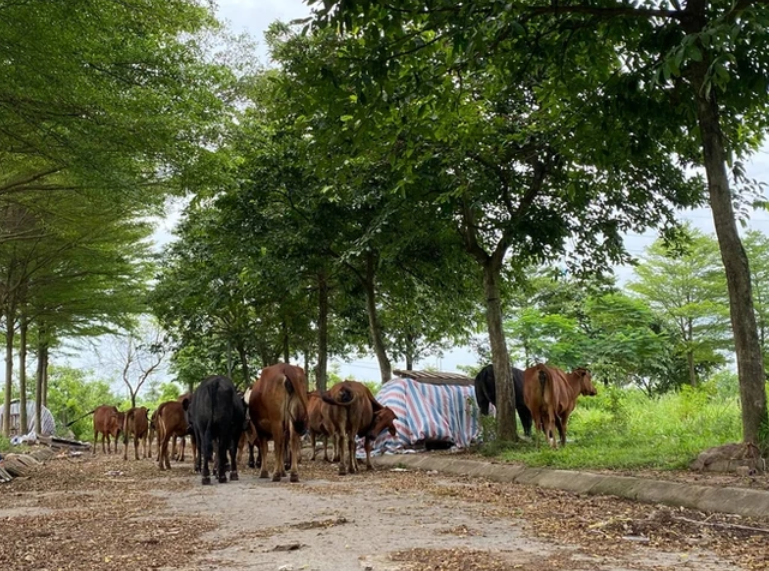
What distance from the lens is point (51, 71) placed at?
9.19 meters

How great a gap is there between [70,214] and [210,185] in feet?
17.5

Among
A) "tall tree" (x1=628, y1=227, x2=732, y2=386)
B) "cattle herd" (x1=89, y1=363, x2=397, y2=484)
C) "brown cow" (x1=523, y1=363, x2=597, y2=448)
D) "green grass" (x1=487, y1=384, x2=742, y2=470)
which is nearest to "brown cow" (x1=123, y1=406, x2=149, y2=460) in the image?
"cattle herd" (x1=89, y1=363, x2=397, y2=484)

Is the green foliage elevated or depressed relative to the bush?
elevated

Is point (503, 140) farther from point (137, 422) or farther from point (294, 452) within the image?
point (137, 422)

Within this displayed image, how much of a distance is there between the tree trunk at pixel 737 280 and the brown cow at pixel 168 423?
939 cm

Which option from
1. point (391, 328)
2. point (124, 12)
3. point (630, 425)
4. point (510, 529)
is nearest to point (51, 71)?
point (124, 12)

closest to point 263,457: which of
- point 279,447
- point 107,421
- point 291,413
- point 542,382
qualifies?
point 279,447

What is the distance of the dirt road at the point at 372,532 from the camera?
172 inches

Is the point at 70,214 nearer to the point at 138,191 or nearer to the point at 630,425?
the point at 138,191

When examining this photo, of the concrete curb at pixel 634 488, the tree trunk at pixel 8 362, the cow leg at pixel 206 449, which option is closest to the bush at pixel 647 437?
the concrete curb at pixel 634 488

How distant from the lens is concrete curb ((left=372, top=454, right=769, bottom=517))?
5758mm

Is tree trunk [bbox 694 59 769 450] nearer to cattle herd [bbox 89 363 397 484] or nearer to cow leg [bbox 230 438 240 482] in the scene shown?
cattle herd [bbox 89 363 397 484]

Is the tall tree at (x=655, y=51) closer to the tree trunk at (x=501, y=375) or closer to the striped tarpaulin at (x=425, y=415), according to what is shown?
the tree trunk at (x=501, y=375)

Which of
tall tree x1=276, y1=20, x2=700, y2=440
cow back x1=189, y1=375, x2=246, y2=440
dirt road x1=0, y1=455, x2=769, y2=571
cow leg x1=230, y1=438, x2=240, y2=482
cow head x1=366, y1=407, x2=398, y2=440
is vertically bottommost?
dirt road x1=0, y1=455, x2=769, y2=571
